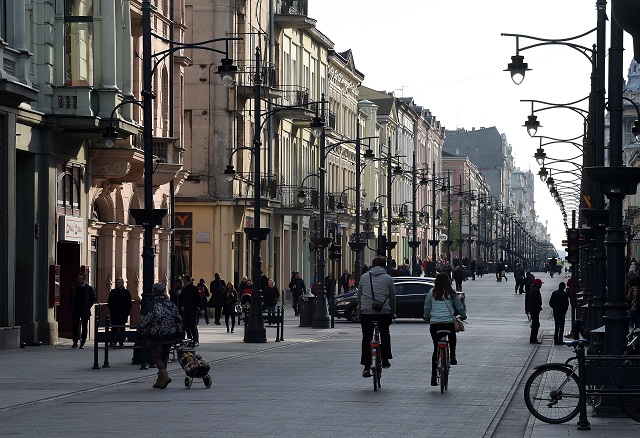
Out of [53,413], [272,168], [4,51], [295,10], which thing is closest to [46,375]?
[53,413]

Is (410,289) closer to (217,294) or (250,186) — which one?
(217,294)

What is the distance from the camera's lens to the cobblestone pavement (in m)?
14.1

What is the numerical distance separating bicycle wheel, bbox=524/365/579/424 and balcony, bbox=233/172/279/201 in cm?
3749

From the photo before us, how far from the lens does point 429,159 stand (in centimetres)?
12938

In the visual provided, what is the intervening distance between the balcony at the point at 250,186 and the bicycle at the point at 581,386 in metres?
37.6

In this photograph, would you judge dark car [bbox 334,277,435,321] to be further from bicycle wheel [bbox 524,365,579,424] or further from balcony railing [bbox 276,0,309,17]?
bicycle wheel [bbox 524,365,579,424]

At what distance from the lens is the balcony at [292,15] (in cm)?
6031

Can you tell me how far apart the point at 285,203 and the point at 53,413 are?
155 ft

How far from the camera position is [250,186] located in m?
54.8

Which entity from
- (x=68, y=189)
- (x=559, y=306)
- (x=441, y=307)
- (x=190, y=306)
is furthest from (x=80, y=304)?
(x=441, y=307)

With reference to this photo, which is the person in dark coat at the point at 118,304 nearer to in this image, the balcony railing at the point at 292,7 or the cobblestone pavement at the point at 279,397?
the cobblestone pavement at the point at 279,397

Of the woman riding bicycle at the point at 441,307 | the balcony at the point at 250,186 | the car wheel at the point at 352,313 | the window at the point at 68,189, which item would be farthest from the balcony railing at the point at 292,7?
the woman riding bicycle at the point at 441,307

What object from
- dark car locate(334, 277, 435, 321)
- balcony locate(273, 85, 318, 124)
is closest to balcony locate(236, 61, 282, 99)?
balcony locate(273, 85, 318, 124)

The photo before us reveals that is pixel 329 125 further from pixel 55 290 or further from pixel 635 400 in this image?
pixel 635 400
